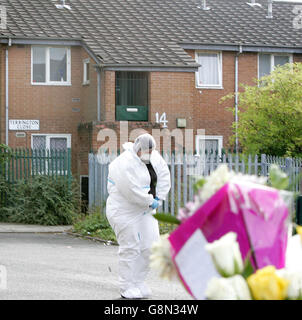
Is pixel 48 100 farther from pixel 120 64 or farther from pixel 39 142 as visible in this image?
pixel 120 64

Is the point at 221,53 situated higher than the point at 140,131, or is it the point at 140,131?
the point at 221,53

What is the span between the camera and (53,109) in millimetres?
28453

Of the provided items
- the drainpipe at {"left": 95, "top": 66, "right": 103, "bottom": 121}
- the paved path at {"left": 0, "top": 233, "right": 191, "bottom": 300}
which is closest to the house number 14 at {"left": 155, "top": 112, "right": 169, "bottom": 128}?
the drainpipe at {"left": 95, "top": 66, "right": 103, "bottom": 121}

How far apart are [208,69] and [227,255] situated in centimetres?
2799

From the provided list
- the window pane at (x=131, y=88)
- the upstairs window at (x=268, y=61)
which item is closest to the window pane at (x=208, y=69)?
the upstairs window at (x=268, y=61)

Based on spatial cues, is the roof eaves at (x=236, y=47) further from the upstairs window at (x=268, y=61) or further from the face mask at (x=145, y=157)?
the face mask at (x=145, y=157)

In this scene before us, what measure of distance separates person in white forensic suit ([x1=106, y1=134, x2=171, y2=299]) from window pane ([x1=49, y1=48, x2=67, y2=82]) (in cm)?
1966

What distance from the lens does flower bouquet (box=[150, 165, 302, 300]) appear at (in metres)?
2.31
